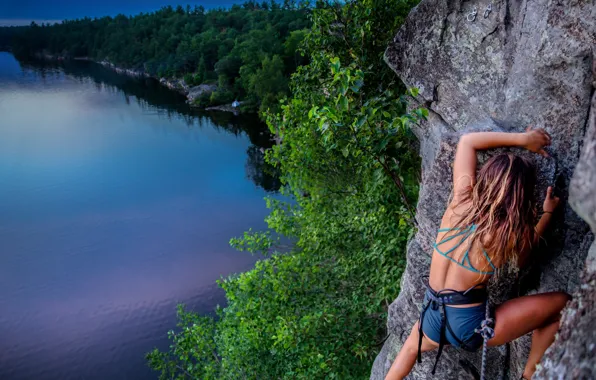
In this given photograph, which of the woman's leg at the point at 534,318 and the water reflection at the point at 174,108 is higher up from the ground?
the woman's leg at the point at 534,318

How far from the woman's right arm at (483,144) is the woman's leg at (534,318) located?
1.04m

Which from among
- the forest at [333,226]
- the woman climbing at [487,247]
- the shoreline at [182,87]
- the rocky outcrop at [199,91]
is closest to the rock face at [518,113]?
the woman climbing at [487,247]

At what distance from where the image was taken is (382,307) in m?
11.0

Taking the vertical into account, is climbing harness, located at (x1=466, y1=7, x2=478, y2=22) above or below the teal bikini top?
above

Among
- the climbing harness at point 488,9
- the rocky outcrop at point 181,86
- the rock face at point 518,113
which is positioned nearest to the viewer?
the rock face at point 518,113

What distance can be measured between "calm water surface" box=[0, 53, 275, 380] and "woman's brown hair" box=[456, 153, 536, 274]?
72.1 feet

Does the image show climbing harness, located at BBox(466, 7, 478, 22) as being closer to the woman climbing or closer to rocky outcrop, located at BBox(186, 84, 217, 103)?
the woman climbing

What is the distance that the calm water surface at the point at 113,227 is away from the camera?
24812 millimetres

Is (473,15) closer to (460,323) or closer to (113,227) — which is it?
(460,323)

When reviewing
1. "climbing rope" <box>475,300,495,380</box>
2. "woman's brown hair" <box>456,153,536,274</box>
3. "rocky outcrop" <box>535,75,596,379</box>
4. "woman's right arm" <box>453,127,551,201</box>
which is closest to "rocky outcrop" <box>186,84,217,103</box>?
"woman's right arm" <box>453,127,551,201</box>

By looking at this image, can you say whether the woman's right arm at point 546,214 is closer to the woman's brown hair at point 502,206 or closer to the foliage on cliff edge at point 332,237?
the woman's brown hair at point 502,206

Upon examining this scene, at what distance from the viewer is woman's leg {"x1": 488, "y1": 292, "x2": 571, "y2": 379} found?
3762 millimetres

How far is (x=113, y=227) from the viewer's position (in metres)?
35.3

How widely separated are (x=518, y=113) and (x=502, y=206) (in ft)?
5.48
